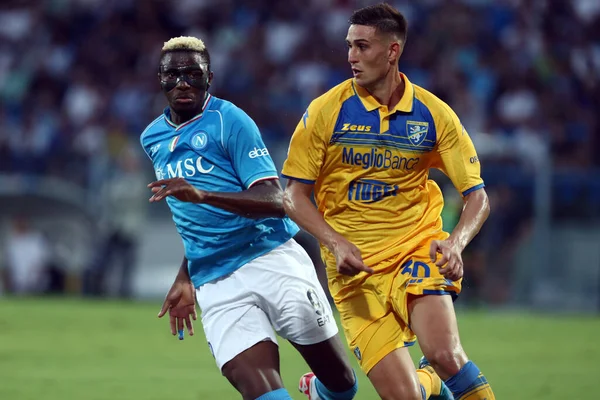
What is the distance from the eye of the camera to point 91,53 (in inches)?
866

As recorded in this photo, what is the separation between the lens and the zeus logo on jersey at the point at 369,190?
251 inches

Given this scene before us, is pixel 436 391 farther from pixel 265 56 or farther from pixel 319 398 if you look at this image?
pixel 265 56

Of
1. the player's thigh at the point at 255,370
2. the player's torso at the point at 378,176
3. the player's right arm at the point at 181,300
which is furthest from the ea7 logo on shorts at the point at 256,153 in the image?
the player's thigh at the point at 255,370

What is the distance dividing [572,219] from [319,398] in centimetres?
1044

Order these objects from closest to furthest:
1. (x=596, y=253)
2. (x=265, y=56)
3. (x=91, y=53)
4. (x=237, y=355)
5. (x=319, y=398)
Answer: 1. (x=237, y=355)
2. (x=319, y=398)
3. (x=596, y=253)
4. (x=265, y=56)
5. (x=91, y=53)

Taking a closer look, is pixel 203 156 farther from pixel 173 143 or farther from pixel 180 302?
pixel 180 302

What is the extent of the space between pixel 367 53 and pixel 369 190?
80 centimetres

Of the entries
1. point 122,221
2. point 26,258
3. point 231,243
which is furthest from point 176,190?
point 26,258

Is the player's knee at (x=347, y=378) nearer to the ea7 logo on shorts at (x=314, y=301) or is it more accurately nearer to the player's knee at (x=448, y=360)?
the ea7 logo on shorts at (x=314, y=301)

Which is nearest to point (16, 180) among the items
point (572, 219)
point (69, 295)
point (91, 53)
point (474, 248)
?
point (69, 295)

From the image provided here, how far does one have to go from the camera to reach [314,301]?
6434mm

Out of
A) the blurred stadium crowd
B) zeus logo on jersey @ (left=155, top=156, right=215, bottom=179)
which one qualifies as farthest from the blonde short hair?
the blurred stadium crowd

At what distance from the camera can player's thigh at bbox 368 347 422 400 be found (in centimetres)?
605

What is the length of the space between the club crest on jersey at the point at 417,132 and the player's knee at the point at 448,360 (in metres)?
1.22
